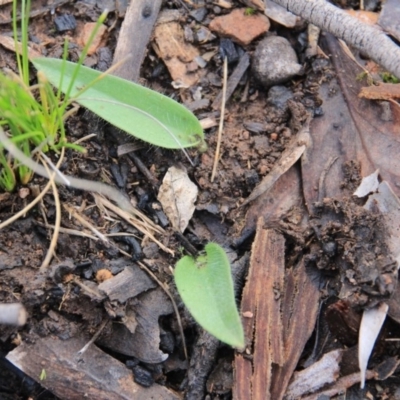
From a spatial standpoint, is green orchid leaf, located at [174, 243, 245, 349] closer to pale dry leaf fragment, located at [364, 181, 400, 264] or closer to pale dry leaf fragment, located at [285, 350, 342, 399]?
pale dry leaf fragment, located at [285, 350, 342, 399]

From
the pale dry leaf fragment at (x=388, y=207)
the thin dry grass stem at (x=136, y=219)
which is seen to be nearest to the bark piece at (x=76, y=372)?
the thin dry grass stem at (x=136, y=219)

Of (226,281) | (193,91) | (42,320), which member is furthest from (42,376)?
(193,91)

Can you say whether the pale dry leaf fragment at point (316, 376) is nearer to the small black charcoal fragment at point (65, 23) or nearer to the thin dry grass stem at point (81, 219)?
the thin dry grass stem at point (81, 219)

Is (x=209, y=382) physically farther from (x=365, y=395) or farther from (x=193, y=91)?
(x=193, y=91)

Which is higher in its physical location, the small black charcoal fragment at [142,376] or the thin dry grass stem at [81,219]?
the thin dry grass stem at [81,219]

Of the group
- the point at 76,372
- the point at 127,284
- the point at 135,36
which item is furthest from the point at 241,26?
the point at 76,372

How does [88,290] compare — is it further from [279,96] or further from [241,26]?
[241,26]
